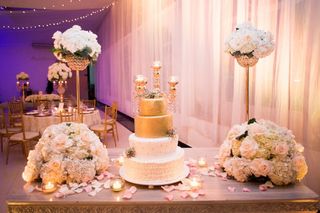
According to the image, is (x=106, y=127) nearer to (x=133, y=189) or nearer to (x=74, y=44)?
(x=74, y=44)

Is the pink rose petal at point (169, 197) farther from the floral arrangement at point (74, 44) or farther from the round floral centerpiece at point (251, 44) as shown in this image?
the floral arrangement at point (74, 44)

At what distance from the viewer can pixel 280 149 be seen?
2096 millimetres

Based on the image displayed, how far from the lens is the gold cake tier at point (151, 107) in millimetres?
2303

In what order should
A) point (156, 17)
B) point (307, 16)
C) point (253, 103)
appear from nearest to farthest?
point (307, 16) → point (253, 103) → point (156, 17)

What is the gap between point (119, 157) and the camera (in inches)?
114

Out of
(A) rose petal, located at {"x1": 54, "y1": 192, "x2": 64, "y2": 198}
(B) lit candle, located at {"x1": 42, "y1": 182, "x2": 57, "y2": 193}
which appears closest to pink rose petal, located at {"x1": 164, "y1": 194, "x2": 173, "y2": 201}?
(A) rose petal, located at {"x1": 54, "y1": 192, "x2": 64, "y2": 198}

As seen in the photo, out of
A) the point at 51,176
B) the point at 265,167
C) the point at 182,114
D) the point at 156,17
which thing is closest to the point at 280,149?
the point at 265,167

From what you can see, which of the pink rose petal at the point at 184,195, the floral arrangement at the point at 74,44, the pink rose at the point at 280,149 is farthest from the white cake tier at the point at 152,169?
the floral arrangement at the point at 74,44

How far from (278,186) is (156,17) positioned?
5.33 m

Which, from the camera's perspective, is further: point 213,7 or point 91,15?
point 91,15

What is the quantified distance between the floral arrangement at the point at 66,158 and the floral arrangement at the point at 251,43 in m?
1.48

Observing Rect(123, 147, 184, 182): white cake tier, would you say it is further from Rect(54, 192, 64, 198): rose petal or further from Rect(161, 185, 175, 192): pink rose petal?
Rect(54, 192, 64, 198): rose petal

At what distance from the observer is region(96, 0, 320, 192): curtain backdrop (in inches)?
109

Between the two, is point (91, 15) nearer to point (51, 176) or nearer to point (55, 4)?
point (55, 4)
